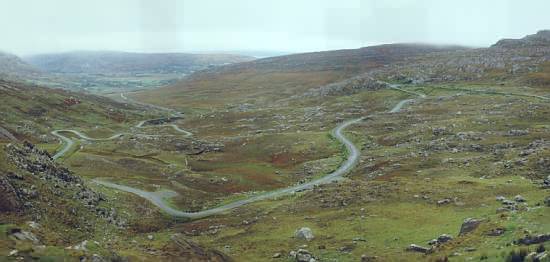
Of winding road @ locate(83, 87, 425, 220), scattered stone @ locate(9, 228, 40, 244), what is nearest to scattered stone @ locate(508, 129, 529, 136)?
winding road @ locate(83, 87, 425, 220)

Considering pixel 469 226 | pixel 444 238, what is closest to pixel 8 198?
pixel 444 238

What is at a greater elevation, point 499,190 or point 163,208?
point 499,190

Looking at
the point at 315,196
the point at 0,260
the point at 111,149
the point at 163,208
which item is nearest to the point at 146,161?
the point at 111,149

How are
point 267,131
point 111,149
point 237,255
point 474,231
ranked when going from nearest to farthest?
1. point 474,231
2. point 237,255
3. point 111,149
4. point 267,131

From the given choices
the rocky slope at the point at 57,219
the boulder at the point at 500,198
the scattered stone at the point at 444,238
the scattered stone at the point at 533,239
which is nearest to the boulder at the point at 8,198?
the rocky slope at the point at 57,219

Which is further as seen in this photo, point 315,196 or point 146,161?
point 146,161

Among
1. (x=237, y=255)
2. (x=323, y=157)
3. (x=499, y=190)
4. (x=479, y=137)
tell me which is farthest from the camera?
(x=323, y=157)

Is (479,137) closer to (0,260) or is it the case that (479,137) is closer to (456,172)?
(456,172)

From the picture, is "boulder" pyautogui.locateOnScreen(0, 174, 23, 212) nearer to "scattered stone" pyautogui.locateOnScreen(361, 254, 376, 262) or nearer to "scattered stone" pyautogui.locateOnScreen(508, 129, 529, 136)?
"scattered stone" pyautogui.locateOnScreen(361, 254, 376, 262)
